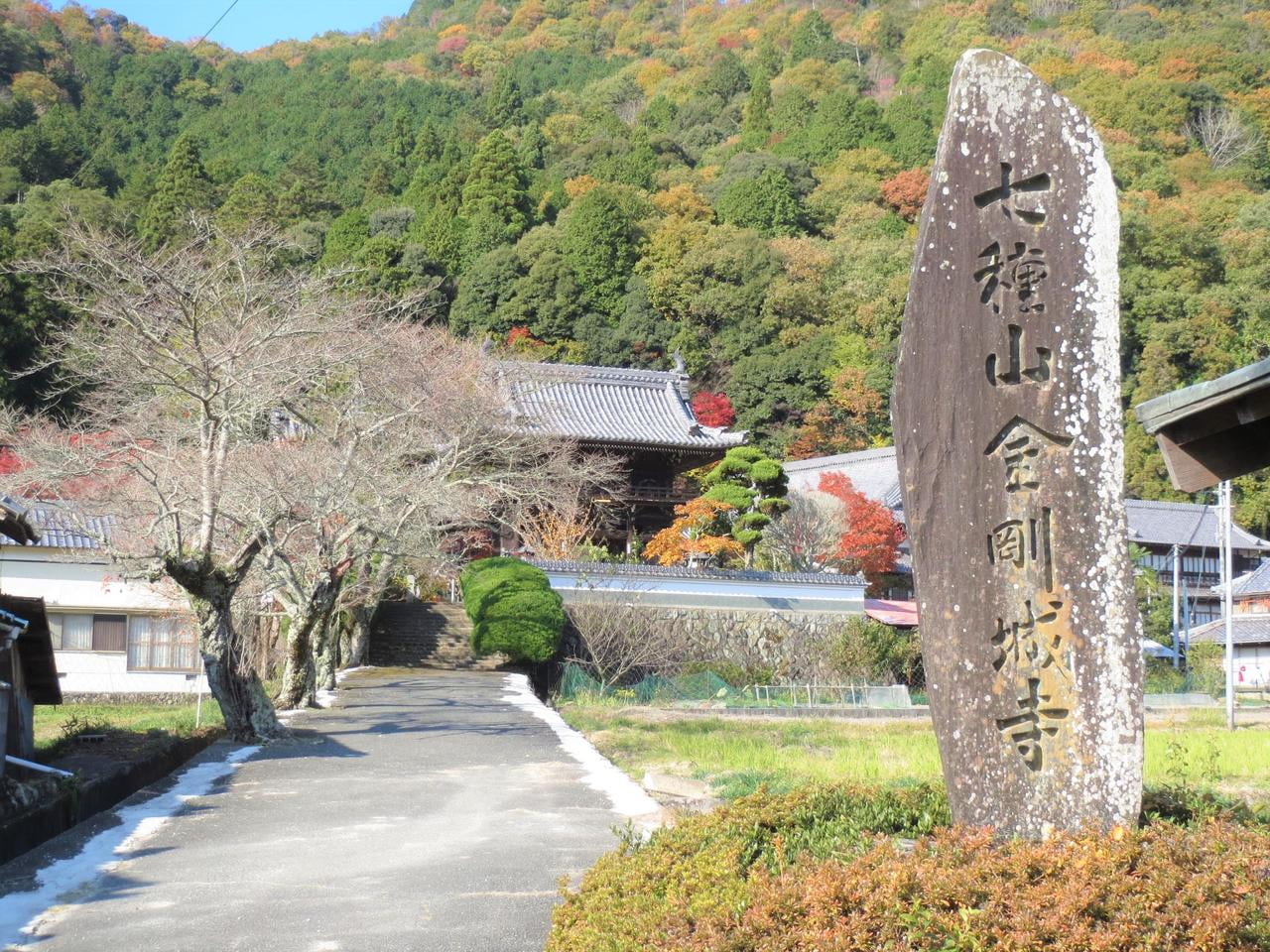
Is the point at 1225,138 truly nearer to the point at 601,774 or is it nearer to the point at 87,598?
the point at 87,598

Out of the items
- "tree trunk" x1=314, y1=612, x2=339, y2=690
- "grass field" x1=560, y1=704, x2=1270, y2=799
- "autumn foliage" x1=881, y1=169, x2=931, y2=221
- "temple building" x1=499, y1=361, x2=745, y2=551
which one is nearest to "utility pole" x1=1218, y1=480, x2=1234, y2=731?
"grass field" x1=560, y1=704, x2=1270, y2=799

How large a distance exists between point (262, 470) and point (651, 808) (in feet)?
38.9

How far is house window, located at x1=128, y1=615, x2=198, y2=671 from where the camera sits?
25.0 m

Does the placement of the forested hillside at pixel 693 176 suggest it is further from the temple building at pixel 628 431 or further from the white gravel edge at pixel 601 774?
the white gravel edge at pixel 601 774

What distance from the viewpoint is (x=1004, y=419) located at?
18.0ft

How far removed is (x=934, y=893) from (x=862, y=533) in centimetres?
2796

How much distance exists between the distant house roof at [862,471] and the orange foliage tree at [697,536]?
8.19 meters

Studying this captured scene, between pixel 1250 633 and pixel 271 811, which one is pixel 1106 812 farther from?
pixel 1250 633

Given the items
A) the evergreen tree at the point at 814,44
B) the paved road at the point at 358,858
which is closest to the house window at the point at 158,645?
the paved road at the point at 358,858

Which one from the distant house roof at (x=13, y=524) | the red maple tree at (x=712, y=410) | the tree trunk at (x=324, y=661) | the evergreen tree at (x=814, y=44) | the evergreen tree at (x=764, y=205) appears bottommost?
the tree trunk at (x=324, y=661)

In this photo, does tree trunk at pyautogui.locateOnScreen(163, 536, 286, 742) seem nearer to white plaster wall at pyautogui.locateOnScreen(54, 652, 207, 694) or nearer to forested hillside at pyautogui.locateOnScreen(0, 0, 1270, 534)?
white plaster wall at pyautogui.locateOnScreen(54, 652, 207, 694)

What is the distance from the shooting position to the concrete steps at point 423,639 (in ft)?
89.3

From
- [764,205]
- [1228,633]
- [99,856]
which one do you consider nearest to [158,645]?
[99,856]

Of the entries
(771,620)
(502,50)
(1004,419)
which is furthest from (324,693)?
(502,50)
